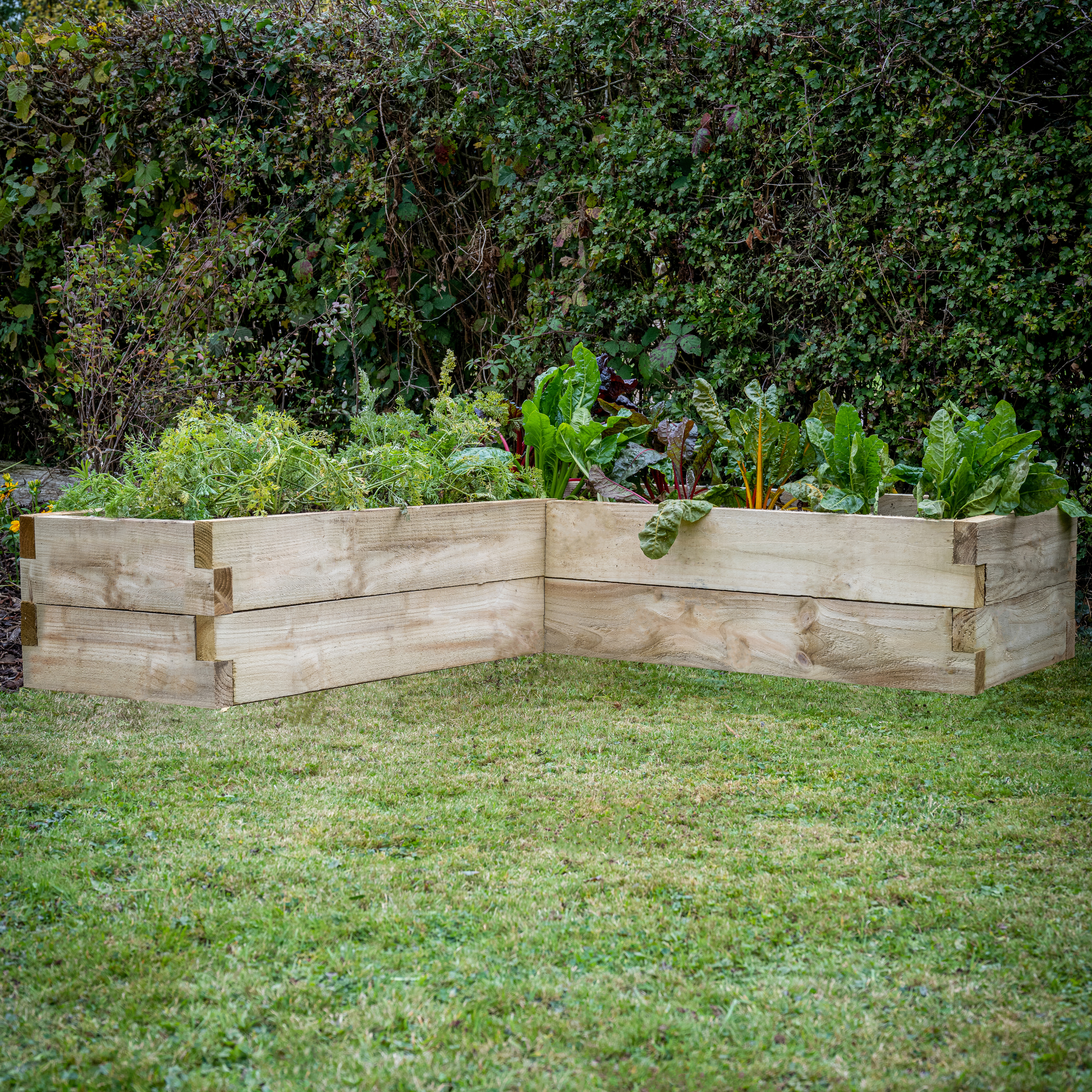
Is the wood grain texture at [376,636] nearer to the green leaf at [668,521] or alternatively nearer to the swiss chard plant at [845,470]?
the green leaf at [668,521]

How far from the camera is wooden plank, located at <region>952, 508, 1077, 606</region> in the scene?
3287 mm

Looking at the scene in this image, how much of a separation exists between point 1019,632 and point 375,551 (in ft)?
6.38

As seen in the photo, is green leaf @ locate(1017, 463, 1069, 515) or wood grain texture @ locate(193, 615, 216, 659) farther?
green leaf @ locate(1017, 463, 1069, 515)

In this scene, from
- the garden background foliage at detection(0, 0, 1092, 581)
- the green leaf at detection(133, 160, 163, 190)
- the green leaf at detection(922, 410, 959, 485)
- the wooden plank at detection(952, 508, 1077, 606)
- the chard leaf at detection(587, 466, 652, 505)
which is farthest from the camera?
the green leaf at detection(133, 160, 163, 190)

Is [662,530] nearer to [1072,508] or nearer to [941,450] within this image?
[941,450]

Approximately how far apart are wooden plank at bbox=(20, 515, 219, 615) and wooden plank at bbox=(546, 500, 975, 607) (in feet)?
4.13

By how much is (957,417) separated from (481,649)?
1.86 metres

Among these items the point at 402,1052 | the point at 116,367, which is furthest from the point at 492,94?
the point at 402,1052

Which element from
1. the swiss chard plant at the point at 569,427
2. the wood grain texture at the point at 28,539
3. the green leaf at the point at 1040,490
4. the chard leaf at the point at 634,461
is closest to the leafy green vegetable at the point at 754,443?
the chard leaf at the point at 634,461

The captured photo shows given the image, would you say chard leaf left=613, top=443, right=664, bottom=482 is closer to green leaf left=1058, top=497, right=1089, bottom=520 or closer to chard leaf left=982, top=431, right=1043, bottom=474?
chard leaf left=982, top=431, right=1043, bottom=474

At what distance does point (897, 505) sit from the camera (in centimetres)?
393

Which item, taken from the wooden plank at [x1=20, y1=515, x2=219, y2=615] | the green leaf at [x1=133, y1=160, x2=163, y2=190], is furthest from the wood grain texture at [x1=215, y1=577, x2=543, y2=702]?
the green leaf at [x1=133, y1=160, x2=163, y2=190]

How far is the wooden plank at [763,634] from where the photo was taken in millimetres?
3396

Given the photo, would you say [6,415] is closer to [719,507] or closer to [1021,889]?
[719,507]
